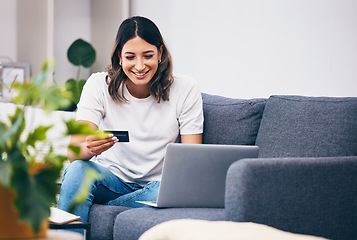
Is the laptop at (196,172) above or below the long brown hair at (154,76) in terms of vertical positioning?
below

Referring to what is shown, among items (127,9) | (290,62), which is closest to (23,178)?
(290,62)

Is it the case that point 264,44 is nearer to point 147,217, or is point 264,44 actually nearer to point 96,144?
point 96,144

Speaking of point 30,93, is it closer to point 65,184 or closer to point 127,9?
point 65,184

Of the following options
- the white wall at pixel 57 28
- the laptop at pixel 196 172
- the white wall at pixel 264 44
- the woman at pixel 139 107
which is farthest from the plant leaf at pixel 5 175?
the white wall at pixel 57 28

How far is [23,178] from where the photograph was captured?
84cm

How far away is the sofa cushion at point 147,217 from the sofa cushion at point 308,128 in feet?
1.38

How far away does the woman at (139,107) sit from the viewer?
93.4 inches

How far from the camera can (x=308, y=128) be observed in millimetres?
2143

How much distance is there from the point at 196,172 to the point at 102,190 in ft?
1.75

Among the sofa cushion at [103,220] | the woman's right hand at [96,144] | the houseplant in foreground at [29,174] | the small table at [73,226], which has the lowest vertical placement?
Result: the sofa cushion at [103,220]

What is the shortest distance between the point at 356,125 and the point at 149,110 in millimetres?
874

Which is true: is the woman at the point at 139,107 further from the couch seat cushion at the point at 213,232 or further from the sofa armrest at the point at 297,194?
the couch seat cushion at the point at 213,232

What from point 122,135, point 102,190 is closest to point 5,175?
point 122,135

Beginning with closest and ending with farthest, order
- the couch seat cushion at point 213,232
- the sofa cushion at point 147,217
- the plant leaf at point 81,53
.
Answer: the couch seat cushion at point 213,232 → the sofa cushion at point 147,217 → the plant leaf at point 81,53
